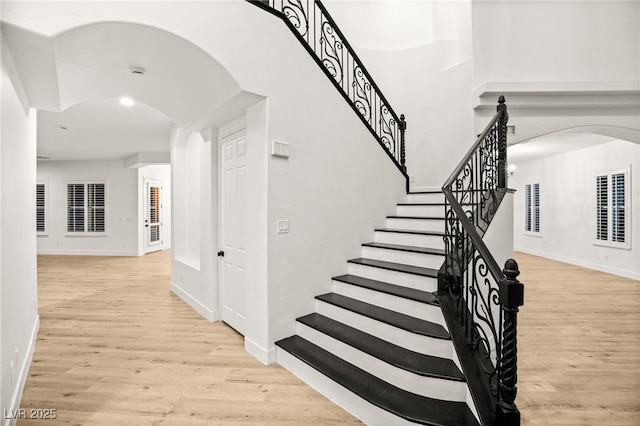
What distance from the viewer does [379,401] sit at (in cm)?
227

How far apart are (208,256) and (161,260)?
6.04 metres

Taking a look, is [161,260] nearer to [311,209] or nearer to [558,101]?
[311,209]

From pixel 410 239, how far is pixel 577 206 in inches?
302

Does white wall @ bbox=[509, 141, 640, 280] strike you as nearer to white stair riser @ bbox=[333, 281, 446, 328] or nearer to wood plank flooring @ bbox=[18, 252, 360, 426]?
white stair riser @ bbox=[333, 281, 446, 328]

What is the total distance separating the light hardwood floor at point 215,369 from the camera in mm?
2439

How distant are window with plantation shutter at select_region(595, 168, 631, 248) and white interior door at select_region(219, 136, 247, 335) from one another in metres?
8.40

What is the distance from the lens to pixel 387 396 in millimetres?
2316

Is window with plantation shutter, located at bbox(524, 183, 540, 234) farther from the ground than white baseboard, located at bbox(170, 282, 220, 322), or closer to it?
farther from the ground

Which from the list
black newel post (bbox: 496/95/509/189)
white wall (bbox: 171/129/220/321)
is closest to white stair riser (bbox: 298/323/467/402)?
white wall (bbox: 171/129/220/321)

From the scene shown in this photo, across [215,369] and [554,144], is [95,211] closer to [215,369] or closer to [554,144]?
[215,369]

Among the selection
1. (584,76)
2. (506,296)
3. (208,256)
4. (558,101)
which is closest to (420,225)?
(506,296)

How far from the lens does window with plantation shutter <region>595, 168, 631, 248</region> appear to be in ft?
24.0

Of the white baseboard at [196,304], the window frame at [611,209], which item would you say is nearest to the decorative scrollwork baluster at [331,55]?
the white baseboard at [196,304]

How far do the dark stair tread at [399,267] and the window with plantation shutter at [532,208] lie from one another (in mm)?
9221
